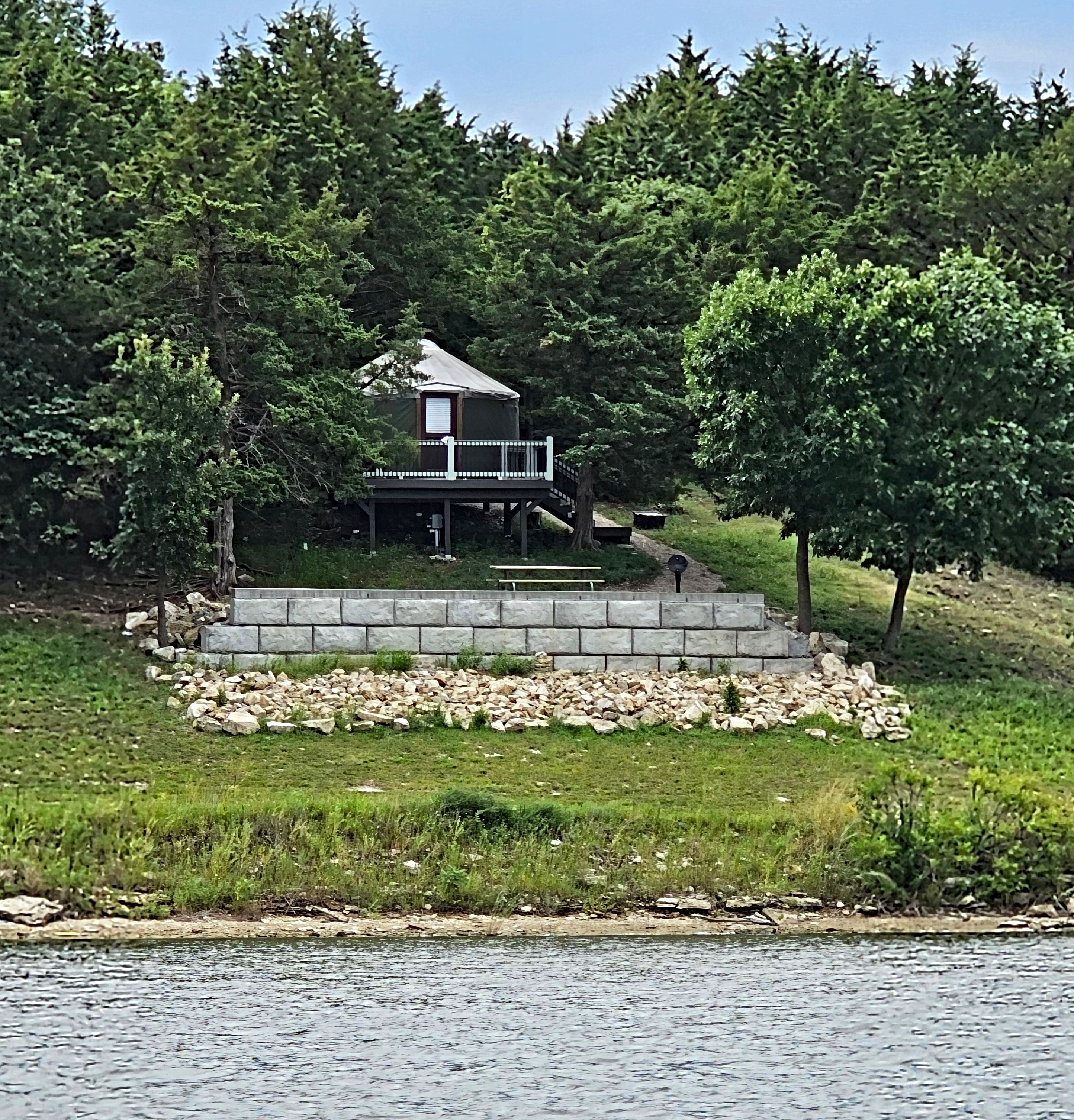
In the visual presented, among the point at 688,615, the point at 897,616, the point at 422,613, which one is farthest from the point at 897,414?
the point at 422,613

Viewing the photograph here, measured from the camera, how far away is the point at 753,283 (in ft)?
125

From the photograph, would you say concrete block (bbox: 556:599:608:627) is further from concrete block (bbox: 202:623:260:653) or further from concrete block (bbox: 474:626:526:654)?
concrete block (bbox: 202:623:260:653)

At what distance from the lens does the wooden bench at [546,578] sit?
3947cm

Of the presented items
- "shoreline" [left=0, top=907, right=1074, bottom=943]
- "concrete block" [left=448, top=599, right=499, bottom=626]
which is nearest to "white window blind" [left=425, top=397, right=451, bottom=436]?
"concrete block" [left=448, top=599, right=499, bottom=626]

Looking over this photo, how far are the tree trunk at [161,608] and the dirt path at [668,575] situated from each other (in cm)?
1043

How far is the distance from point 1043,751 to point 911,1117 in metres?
16.7

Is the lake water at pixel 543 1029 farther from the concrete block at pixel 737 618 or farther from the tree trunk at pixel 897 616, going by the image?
the tree trunk at pixel 897 616

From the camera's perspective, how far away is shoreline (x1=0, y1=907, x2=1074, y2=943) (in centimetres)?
2259

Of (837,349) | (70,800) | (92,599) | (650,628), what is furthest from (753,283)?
(70,800)

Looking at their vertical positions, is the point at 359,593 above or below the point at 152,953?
above

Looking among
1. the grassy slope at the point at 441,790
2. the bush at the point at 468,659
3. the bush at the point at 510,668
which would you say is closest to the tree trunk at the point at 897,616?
the grassy slope at the point at 441,790

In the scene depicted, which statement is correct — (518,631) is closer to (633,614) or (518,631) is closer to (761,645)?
(633,614)

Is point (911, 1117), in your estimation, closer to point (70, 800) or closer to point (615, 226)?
point (70, 800)

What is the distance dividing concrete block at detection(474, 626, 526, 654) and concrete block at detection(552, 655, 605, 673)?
2.17ft
